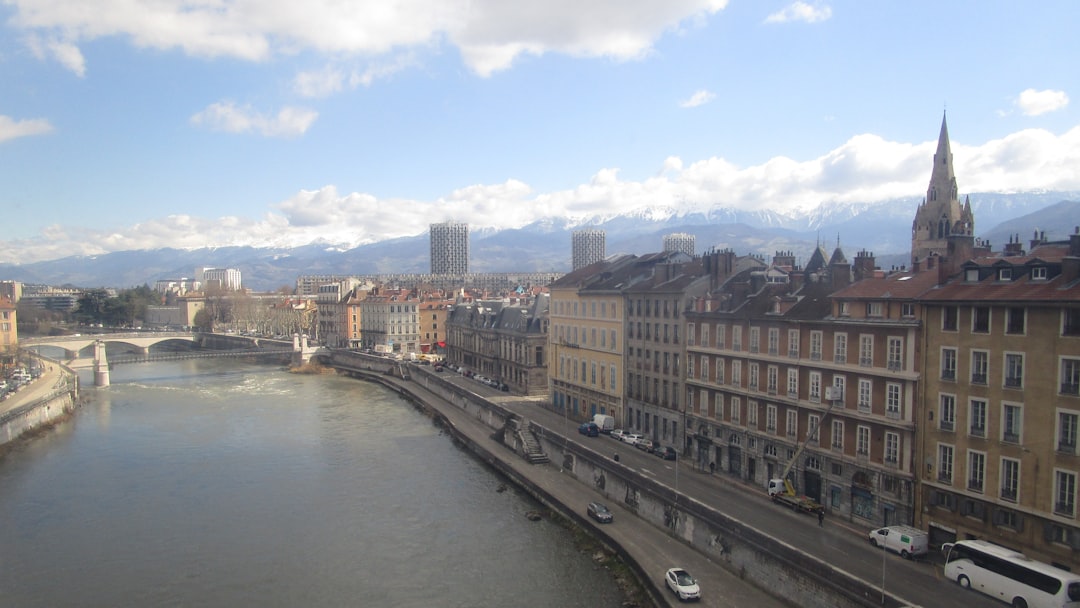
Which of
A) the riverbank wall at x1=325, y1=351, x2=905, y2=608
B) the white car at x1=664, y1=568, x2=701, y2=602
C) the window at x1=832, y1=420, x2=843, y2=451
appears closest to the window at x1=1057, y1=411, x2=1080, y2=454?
the riverbank wall at x1=325, y1=351, x2=905, y2=608

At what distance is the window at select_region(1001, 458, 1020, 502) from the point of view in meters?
19.4

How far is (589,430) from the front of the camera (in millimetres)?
38000

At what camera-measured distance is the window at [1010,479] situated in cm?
1936

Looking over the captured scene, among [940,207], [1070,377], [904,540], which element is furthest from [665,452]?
[940,207]

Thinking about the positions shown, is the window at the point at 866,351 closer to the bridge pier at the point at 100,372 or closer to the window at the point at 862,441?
the window at the point at 862,441

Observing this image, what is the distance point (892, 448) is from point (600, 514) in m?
9.97

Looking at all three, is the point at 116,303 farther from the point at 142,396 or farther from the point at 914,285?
the point at 914,285

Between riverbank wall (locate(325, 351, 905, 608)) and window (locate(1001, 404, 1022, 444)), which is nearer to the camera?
riverbank wall (locate(325, 351, 905, 608))

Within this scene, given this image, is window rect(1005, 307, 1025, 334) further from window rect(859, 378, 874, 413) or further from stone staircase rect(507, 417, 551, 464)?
stone staircase rect(507, 417, 551, 464)

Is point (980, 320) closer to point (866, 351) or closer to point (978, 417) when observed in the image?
point (978, 417)

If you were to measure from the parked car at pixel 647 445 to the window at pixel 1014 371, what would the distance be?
16.7 meters

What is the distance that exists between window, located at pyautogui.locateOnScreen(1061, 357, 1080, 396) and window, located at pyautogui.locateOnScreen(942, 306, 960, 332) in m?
3.10

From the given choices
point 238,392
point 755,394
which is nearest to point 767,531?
point 755,394

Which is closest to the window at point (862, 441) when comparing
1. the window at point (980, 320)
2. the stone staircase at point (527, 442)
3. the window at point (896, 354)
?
the window at point (896, 354)
